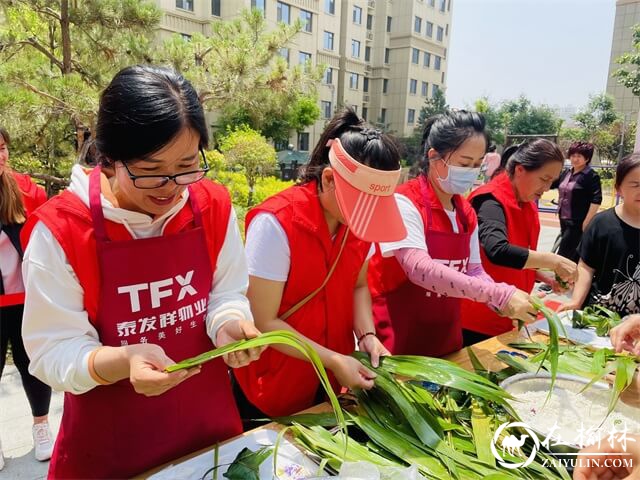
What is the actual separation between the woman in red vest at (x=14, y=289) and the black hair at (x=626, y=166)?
131 inches

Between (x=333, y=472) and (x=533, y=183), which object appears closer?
(x=333, y=472)

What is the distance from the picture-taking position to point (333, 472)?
1.18 m

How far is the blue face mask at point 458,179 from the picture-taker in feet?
6.85

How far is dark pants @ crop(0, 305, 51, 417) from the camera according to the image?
2.69 m

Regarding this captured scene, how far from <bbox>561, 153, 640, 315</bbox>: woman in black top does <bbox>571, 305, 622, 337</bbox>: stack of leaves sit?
3.9 inches

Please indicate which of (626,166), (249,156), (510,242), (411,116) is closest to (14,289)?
(510,242)

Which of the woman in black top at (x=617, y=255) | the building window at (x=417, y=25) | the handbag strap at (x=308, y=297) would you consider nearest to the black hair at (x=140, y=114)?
the handbag strap at (x=308, y=297)

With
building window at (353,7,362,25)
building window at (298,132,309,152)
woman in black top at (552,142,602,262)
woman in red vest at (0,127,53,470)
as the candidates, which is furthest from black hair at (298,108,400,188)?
building window at (353,7,362,25)

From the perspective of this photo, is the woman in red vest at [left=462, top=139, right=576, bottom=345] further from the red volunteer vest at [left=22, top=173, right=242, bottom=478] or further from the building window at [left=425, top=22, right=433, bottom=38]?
the building window at [left=425, top=22, right=433, bottom=38]

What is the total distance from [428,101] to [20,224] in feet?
124

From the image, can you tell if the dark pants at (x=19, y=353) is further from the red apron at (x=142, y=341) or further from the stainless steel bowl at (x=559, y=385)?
the stainless steel bowl at (x=559, y=385)

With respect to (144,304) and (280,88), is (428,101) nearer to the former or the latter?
(280,88)

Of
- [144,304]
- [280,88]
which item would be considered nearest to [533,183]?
[144,304]

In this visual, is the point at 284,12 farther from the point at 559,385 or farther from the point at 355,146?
the point at 559,385
